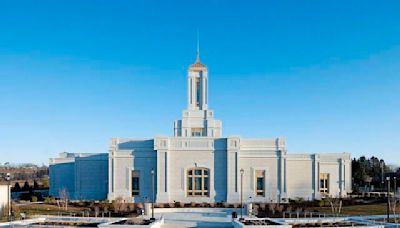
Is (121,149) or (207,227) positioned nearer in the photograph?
(207,227)

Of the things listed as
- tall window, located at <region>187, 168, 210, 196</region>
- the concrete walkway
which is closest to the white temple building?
tall window, located at <region>187, 168, 210, 196</region>

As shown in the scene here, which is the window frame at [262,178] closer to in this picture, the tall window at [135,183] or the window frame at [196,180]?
the window frame at [196,180]

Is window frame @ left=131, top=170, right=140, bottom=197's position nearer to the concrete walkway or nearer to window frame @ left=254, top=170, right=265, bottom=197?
the concrete walkway

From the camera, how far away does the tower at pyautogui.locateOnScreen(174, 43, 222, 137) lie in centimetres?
4950

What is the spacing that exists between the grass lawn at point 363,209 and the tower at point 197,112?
1499cm

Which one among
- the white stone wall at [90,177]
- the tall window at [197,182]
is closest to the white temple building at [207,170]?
the tall window at [197,182]

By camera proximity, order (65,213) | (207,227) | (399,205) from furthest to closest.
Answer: (399,205)
(65,213)
(207,227)

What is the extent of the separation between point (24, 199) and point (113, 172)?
9514 mm

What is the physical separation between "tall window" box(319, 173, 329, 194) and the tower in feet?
37.5

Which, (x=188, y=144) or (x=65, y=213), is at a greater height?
(x=188, y=144)

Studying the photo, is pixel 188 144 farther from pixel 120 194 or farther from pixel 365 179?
pixel 365 179

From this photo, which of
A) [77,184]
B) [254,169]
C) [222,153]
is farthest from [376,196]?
[77,184]

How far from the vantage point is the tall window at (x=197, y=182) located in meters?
45.7

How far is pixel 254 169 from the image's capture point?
151 ft
